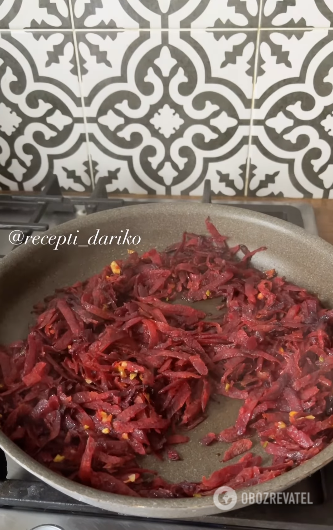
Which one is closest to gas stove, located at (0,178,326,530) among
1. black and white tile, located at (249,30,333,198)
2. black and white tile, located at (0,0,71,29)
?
black and white tile, located at (249,30,333,198)

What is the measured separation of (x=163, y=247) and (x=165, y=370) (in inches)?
15.4

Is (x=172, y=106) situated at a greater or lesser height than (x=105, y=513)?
greater

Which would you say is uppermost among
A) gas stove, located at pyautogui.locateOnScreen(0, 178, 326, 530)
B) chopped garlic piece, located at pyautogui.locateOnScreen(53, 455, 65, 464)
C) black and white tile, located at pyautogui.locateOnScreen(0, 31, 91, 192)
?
black and white tile, located at pyautogui.locateOnScreen(0, 31, 91, 192)

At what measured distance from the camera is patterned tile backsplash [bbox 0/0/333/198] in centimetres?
124

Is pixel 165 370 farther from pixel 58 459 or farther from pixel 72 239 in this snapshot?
pixel 72 239

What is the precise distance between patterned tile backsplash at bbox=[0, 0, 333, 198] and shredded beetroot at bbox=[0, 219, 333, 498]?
33cm

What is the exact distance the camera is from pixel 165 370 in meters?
0.99

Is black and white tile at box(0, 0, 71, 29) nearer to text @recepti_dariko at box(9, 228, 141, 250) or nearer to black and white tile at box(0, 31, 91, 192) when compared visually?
black and white tile at box(0, 31, 91, 192)

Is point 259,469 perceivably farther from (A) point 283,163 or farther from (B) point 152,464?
(A) point 283,163

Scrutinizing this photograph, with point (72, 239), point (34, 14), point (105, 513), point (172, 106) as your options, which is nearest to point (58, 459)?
point (105, 513)

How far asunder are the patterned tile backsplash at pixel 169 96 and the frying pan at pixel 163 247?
0.28 metres

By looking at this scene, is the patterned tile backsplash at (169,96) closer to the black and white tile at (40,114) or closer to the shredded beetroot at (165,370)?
the black and white tile at (40,114)

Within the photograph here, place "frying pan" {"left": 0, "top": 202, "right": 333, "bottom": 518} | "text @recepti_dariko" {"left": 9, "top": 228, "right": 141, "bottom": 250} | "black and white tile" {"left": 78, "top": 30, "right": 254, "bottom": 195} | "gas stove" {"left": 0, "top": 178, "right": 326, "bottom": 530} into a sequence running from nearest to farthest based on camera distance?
"gas stove" {"left": 0, "top": 178, "right": 326, "bottom": 530}, "frying pan" {"left": 0, "top": 202, "right": 333, "bottom": 518}, "text @recepti_dariko" {"left": 9, "top": 228, "right": 141, "bottom": 250}, "black and white tile" {"left": 78, "top": 30, "right": 254, "bottom": 195}

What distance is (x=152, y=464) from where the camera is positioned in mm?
887
